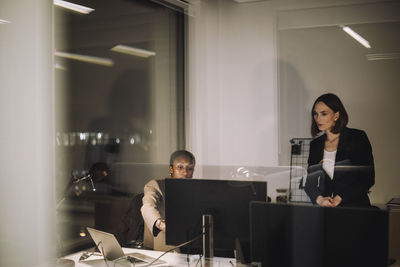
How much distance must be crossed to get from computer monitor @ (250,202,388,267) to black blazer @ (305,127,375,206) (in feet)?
5.07

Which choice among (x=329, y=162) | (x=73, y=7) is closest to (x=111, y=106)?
(x=73, y=7)

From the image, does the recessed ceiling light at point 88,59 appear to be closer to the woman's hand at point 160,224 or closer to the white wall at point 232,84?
the white wall at point 232,84

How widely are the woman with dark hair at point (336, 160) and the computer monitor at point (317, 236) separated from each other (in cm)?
152

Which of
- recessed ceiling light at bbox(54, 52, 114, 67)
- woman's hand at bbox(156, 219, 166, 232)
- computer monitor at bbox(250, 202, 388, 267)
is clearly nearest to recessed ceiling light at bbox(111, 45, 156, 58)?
recessed ceiling light at bbox(54, 52, 114, 67)

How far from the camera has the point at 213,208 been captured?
193 cm

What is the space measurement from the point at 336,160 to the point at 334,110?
402 millimetres

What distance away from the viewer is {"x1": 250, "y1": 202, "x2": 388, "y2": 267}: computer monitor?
1437mm

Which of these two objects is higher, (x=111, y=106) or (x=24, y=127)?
(x=111, y=106)

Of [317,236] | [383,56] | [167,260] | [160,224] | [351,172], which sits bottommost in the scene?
[167,260]

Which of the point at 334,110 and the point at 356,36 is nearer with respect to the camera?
the point at 356,36

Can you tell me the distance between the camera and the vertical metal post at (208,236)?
191 cm

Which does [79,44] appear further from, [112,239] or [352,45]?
[352,45]

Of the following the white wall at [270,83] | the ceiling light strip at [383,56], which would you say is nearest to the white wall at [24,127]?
the white wall at [270,83]

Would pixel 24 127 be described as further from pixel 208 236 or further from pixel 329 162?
pixel 329 162
